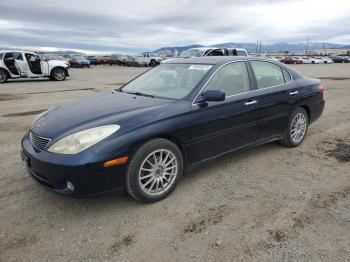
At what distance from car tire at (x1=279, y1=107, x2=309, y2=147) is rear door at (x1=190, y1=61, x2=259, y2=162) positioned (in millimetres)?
872

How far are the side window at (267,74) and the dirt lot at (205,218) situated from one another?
3.62 ft

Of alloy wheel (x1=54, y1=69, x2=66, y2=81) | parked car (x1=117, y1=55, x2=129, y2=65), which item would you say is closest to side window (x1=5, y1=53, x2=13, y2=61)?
alloy wheel (x1=54, y1=69, x2=66, y2=81)

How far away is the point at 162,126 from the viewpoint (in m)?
3.37

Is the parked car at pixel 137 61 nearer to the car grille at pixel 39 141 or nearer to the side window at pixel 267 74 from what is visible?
the side window at pixel 267 74

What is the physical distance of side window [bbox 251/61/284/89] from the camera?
4.55m

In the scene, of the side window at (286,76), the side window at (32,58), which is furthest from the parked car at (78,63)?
the side window at (286,76)

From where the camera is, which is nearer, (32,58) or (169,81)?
(169,81)

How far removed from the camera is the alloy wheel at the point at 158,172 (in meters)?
3.36

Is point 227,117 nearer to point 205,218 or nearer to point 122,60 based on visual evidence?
point 205,218

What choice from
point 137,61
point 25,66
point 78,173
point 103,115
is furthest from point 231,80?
point 137,61

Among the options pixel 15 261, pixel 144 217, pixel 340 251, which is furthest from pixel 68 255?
pixel 340 251

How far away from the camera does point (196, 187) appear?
12.5 feet

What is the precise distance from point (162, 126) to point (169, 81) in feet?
3.61

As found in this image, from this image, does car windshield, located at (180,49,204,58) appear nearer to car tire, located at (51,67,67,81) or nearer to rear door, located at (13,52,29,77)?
car tire, located at (51,67,67,81)
